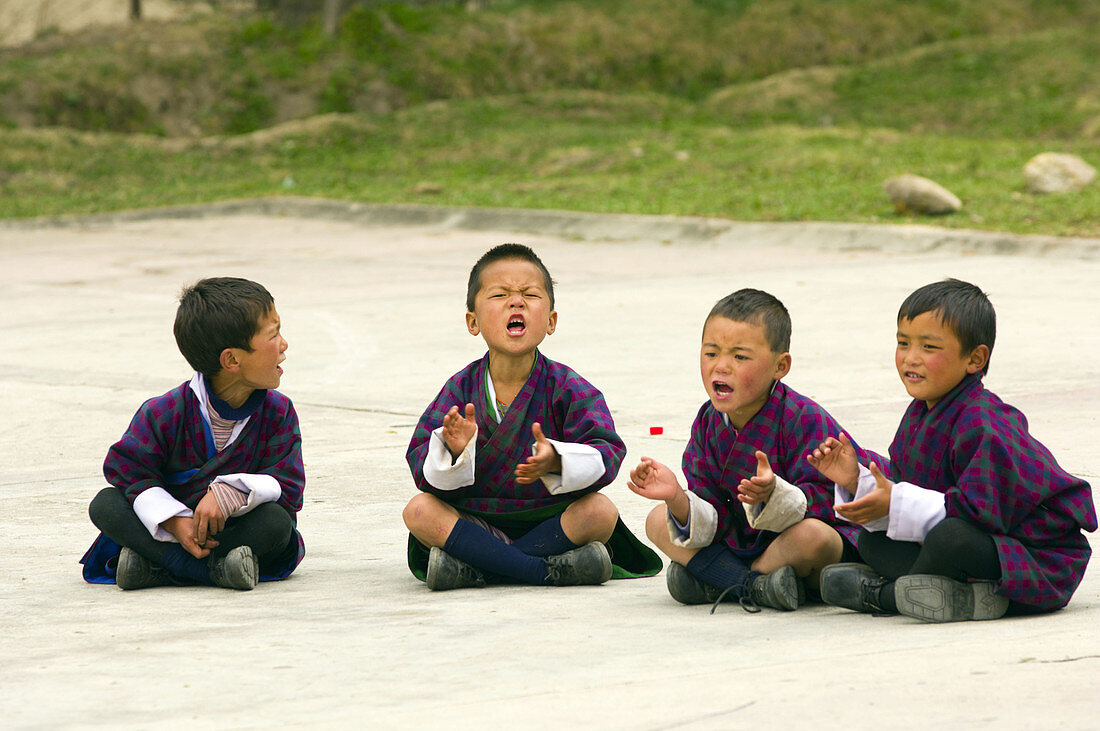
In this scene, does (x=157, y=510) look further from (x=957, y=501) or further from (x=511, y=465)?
(x=957, y=501)

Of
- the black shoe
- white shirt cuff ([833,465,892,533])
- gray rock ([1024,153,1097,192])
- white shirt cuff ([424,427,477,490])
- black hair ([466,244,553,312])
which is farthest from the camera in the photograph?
gray rock ([1024,153,1097,192])

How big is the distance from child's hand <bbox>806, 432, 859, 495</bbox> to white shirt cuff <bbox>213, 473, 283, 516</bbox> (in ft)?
5.03

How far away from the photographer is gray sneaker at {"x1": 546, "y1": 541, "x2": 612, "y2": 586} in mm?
4320

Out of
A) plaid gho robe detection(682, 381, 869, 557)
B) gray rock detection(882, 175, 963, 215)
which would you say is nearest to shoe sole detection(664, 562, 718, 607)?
plaid gho robe detection(682, 381, 869, 557)

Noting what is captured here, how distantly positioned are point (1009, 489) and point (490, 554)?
1.43 meters

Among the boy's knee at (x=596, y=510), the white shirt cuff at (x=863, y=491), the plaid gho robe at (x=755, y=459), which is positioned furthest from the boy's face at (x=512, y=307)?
the white shirt cuff at (x=863, y=491)

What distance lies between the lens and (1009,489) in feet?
12.1

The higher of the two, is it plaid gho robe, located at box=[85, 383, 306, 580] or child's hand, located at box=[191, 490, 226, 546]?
plaid gho robe, located at box=[85, 383, 306, 580]

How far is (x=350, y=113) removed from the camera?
91.8 ft

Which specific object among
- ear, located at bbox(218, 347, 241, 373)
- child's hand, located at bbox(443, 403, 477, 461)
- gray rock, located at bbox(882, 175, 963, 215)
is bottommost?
child's hand, located at bbox(443, 403, 477, 461)

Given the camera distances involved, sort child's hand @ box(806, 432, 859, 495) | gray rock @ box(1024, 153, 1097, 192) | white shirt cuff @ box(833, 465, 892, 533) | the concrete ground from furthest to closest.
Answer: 1. gray rock @ box(1024, 153, 1097, 192)
2. white shirt cuff @ box(833, 465, 892, 533)
3. child's hand @ box(806, 432, 859, 495)
4. the concrete ground

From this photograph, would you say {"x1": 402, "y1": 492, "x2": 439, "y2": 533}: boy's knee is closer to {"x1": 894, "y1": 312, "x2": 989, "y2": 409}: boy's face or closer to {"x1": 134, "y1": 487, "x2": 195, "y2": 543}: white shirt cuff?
{"x1": 134, "y1": 487, "x2": 195, "y2": 543}: white shirt cuff

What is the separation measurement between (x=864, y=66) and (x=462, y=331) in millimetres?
21587

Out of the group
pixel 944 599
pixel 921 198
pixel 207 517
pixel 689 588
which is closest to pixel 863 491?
pixel 944 599
